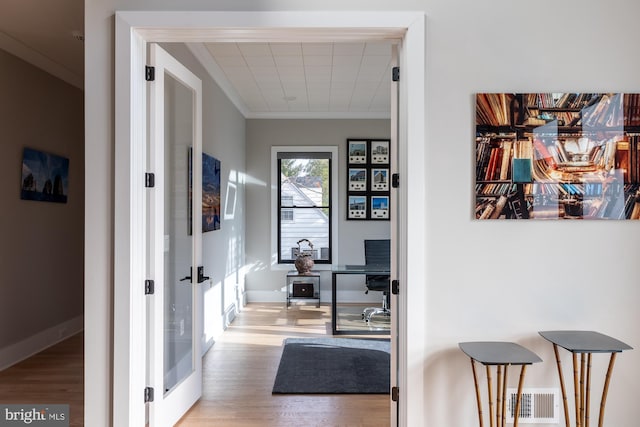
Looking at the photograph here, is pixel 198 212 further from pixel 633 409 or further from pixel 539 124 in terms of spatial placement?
pixel 633 409

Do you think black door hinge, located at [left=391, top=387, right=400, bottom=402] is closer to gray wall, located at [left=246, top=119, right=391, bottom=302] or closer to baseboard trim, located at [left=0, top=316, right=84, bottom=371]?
baseboard trim, located at [left=0, top=316, right=84, bottom=371]

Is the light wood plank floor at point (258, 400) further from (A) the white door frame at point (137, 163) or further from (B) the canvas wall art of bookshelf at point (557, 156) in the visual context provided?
(B) the canvas wall art of bookshelf at point (557, 156)

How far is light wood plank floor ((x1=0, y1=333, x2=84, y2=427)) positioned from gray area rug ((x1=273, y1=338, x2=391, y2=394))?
151 cm

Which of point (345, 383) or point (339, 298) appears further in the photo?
point (339, 298)

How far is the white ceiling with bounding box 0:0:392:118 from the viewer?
3.23 metres

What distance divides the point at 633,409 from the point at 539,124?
1604 mm

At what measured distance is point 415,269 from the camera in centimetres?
212

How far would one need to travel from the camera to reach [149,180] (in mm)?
2244

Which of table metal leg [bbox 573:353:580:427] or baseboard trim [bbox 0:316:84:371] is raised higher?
table metal leg [bbox 573:353:580:427]

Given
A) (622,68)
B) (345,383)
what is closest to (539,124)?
(622,68)

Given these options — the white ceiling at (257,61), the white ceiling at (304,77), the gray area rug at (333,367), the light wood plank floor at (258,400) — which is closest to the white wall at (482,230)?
the white ceiling at (257,61)

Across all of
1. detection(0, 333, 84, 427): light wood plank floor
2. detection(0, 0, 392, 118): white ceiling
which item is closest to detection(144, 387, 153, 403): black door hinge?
detection(0, 333, 84, 427): light wood plank floor

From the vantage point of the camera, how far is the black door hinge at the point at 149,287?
224cm

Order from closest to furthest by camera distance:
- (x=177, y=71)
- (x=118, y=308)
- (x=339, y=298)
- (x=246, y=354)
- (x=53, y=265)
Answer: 1. (x=118, y=308)
2. (x=177, y=71)
3. (x=246, y=354)
4. (x=53, y=265)
5. (x=339, y=298)
